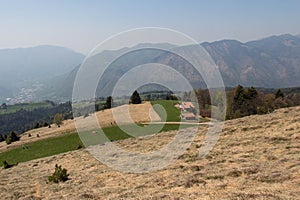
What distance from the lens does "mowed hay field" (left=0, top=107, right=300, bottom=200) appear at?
16688mm

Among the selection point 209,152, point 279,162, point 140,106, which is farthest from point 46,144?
point 279,162

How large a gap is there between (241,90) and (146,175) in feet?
255

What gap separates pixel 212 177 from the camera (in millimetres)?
20312

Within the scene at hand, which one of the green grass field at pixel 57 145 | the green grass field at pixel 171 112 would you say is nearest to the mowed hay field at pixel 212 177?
the green grass field at pixel 57 145

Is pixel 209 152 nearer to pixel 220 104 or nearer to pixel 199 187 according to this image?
pixel 199 187

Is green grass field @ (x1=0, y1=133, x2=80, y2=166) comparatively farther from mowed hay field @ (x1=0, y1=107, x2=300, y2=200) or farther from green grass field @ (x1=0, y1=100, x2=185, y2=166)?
mowed hay field @ (x1=0, y1=107, x2=300, y2=200)

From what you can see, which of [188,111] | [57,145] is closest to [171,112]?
[188,111]

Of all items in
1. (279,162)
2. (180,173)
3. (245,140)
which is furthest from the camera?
(245,140)

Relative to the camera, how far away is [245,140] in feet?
105

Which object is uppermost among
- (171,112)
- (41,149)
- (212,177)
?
(171,112)

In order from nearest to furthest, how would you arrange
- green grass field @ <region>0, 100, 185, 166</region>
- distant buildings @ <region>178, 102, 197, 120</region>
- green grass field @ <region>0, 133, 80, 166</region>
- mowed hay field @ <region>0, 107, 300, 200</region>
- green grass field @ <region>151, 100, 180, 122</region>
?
mowed hay field @ <region>0, 107, 300, 200</region> < green grass field @ <region>0, 100, 185, 166</region> < green grass field @ <region>0, 133, 80, 166</region> < distant buildings @ <region>178, 102, 197, 120</region> < green grass field @ <region>151, 100, 180, 122</region>

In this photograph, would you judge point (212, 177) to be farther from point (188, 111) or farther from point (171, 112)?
point (171, 112)

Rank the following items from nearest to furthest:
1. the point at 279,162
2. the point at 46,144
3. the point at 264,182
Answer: the point at 264,182
the point at 279,162
the point at 46,144

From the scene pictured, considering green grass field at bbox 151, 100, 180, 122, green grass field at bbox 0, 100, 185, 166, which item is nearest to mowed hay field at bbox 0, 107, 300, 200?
green grass field at bbox 0, 100, 185, 166
